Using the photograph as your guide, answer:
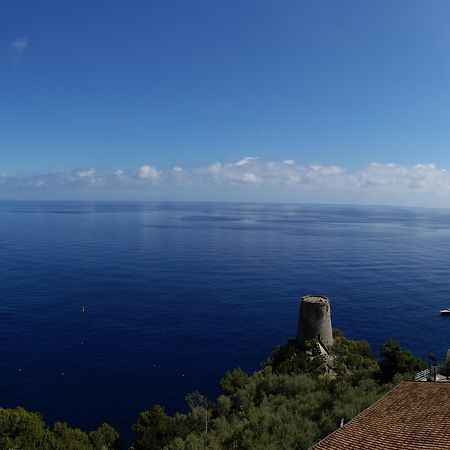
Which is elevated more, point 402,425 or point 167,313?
point 402,425

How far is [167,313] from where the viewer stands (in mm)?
74125

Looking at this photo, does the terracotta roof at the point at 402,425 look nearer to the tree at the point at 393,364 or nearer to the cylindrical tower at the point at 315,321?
the tree at the point at 393,364

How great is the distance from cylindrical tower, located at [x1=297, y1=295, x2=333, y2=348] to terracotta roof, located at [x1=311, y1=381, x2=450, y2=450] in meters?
21.0

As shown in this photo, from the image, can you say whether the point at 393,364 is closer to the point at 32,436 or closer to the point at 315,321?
the point at 315,321

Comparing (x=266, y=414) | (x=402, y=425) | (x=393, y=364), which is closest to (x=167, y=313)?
(x=393, y=364)

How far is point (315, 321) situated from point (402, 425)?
26.0m

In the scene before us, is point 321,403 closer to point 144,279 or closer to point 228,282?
point 228,282

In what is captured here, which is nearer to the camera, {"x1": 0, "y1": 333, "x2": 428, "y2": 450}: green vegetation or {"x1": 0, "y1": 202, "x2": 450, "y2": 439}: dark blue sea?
{"x1": 0, "y1": 333, "x2": 428, "y2": 450}: green vegetation

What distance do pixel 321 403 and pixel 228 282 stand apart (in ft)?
214

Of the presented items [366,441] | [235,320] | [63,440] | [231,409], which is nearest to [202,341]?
[235,320]

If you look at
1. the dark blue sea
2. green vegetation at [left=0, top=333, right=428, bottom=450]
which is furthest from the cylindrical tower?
the dark blue sea

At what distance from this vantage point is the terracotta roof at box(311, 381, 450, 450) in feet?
53.1

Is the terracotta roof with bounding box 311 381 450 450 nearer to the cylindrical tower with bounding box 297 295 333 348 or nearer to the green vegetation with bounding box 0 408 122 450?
the green vegetation with bounding box 0 408 122 450

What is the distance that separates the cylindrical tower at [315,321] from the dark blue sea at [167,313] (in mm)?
13531
